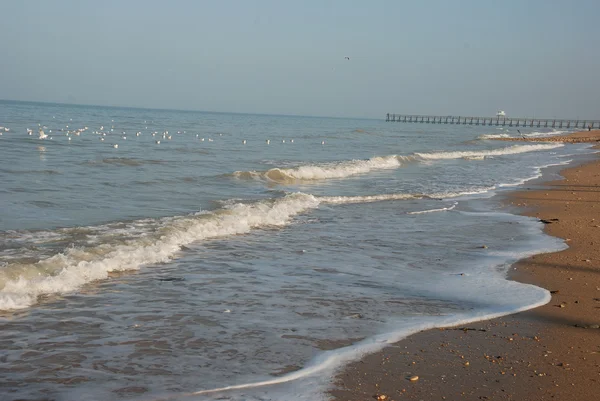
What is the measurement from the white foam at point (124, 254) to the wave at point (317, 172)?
7.94m

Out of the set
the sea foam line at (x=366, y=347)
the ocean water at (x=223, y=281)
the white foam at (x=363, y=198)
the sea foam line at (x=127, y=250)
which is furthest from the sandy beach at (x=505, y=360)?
the white foam at (x=363, y=198)

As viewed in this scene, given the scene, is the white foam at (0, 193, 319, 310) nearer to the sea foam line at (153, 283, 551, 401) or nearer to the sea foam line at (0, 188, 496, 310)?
the sea foam line at (0, 188, 496, 310)

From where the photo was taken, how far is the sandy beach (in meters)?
4.71

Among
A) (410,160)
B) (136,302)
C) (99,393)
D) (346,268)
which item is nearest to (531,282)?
(346,268)

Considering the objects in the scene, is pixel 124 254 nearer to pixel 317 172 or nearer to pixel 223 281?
pixel 223 281

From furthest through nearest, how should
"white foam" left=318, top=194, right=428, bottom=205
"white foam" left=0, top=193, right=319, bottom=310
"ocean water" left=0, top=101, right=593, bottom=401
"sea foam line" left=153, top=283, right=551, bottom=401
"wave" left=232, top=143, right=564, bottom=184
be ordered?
"wave" left=232, top=143, right=564, bottom=184 → "white foam" left=318, top=194, right=428, bottom=205 → "white foam" left=0, top=193, right=319, bottom=310 → "ocean water" left=0, top=101, right=593, bottom=401 → "sea foam line" left=153, top=283, right=551, bottom=401

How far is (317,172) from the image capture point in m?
24.5

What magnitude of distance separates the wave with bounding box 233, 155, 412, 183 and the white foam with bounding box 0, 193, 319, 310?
26.1 ft

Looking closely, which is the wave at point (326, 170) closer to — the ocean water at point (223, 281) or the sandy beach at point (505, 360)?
the ocean water at point (223, 281)

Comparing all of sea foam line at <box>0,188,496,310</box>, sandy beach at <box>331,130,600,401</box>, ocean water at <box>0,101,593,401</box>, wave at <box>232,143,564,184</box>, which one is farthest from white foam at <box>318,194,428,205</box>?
sandy beach at <box>331,130,600,401</box>

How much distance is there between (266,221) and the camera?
523 inches

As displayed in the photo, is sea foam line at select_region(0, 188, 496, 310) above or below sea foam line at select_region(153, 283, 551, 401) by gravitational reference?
below

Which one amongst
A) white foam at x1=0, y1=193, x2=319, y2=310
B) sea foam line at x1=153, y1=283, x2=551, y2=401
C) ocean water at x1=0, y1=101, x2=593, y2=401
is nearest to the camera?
sea foam line at x1=153, y1=283, x2=551, y2=401

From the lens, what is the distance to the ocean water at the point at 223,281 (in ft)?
16.8
